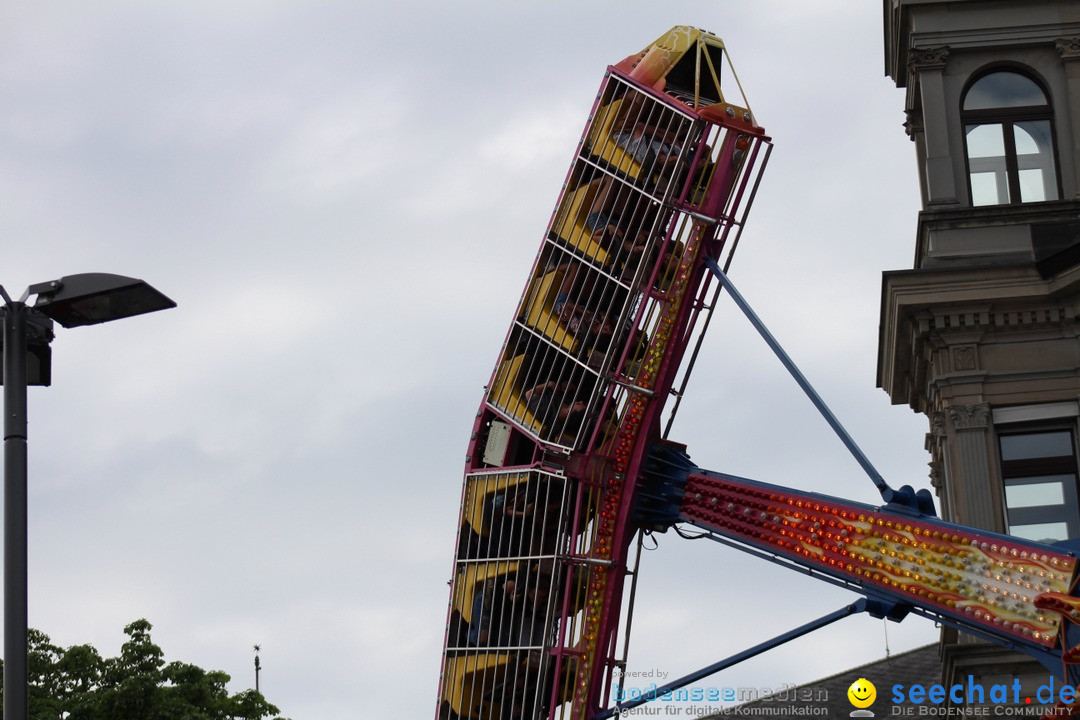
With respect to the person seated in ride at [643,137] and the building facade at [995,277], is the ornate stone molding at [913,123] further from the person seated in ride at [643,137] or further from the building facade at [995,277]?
the person seated in ride at [643,137]

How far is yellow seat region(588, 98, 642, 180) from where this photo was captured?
82.9ft

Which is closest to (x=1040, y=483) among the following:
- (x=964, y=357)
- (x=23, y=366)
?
(x=964, y=357)

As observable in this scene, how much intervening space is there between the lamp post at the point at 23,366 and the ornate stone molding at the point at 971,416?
15.1 m

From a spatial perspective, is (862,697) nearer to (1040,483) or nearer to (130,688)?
(1040,483)

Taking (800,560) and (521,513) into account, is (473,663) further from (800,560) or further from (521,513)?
(800,560)

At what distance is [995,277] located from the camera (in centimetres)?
2712

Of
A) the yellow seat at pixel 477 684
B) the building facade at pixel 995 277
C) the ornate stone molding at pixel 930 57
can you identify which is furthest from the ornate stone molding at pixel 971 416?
the yellow seat at pixel 477 684

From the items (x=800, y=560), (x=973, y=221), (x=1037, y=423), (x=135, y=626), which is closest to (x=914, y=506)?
(x=800, y=560)

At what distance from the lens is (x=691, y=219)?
24.9 metres

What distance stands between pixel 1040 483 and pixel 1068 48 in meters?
6.90

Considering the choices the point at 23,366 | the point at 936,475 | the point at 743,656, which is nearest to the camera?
the point at 23,366

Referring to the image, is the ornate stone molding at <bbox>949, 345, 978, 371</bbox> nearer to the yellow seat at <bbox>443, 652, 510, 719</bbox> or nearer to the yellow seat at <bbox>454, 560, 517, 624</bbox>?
the yellow seat at <bbox>454, 560, 517, 624</bbox>

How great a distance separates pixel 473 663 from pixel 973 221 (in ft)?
31.9

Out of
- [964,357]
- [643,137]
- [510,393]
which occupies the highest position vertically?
[643,137]
